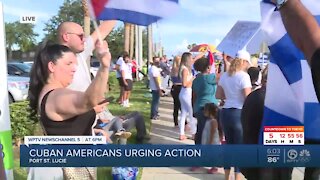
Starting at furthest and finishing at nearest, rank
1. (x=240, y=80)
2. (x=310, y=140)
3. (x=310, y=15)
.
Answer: (x=240, y=80) → (x=310, y=140) → (x=310, y=15)

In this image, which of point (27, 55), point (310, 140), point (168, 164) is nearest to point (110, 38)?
point (27, 55)

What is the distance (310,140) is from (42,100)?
1493 millimetres

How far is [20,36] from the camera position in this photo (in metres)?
2.74

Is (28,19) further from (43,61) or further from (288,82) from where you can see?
(288,82)

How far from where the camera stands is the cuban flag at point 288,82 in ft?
8.46

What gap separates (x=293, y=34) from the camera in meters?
2.51

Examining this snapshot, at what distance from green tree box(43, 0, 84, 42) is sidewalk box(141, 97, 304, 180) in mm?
666

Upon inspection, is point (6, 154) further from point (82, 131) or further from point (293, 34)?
point (293, 34)

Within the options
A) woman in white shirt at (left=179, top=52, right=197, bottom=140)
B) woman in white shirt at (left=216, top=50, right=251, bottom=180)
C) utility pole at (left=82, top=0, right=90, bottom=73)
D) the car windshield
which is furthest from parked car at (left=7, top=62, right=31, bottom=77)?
woman in white shirt at (left=216, top=50, right=251, bottom=180)

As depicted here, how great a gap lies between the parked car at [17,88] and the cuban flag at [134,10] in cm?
55

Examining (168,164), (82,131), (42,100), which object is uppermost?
(42,100)

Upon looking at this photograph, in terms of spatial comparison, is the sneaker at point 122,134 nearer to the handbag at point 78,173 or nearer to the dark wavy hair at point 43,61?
the handbag at point 78,173

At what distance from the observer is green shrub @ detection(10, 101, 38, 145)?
2738 millimetres

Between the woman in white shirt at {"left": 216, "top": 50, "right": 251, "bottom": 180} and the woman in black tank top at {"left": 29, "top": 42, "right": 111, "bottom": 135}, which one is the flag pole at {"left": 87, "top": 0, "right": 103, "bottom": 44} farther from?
the woman in white shirt at {"left": 216, "top": 50, "right": 251, "bottom": 180}
